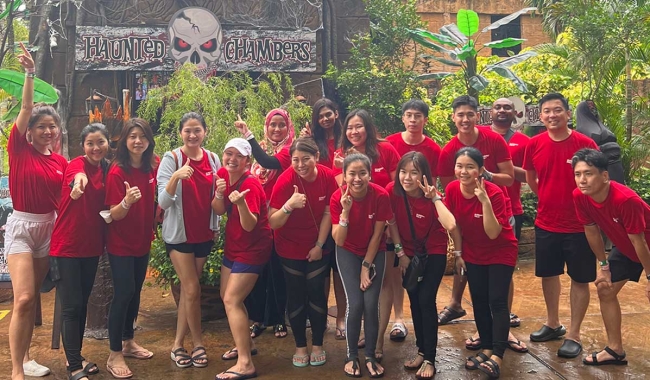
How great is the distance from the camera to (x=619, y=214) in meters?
3.85

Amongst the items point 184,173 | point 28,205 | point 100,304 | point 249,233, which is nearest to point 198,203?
point 184,173

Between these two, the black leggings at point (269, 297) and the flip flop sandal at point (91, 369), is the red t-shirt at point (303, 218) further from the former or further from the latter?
the flip flop sandal at point (91, 369)

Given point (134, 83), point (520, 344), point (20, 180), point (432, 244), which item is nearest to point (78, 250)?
point (20, 180)

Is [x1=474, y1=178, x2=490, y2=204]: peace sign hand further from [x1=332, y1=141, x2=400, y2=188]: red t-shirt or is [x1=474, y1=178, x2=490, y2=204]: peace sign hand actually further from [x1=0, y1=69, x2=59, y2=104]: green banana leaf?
[x1=0, y1=69, x2=59, y2=104]: green banana leaf

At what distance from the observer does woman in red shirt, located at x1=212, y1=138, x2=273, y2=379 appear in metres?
4.05

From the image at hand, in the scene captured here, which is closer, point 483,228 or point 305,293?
point 483,228

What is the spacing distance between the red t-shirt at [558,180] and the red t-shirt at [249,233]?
212 centimetres

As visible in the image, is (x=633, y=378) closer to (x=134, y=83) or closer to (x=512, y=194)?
(x=512, y=194)

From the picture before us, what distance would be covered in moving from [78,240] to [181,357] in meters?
1.15

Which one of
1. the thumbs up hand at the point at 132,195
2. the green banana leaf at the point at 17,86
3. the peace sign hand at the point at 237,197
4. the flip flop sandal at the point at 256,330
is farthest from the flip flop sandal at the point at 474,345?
the green banana leaf at the point at 17,86

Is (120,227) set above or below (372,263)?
above

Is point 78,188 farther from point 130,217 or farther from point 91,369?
point 91,369

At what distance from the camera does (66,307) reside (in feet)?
12.9

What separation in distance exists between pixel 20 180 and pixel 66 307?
2.93 ft
